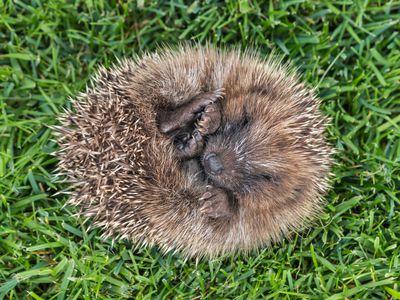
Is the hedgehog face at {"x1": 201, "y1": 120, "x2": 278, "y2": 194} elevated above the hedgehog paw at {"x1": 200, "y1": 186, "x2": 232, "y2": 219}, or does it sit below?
above

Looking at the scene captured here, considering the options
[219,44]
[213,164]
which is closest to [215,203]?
[213,164]

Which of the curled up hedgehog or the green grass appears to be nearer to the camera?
the curled up hedgehog

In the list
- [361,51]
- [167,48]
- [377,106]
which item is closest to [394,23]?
[361,51]

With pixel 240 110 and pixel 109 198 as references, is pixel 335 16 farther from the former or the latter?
pixel 109 198

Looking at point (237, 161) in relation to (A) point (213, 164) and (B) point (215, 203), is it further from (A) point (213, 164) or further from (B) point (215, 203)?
(B) point (215, 203)

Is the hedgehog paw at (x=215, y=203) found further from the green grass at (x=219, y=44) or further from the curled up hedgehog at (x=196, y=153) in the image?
the green grass at (x=219, y=44)

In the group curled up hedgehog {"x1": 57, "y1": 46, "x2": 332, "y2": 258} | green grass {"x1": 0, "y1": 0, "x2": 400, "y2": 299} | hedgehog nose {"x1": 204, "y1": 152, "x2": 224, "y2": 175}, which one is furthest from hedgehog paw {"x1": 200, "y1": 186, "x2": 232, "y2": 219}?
green grass {"x1": 0, "y1": 0, "x2": 400, "y2": 299}

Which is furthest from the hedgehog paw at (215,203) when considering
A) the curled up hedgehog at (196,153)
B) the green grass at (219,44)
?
the green grass at (219,44)

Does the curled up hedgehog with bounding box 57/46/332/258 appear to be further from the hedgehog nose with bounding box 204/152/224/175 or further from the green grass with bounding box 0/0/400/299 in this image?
the green grass with bounding box 0/0/400/299
